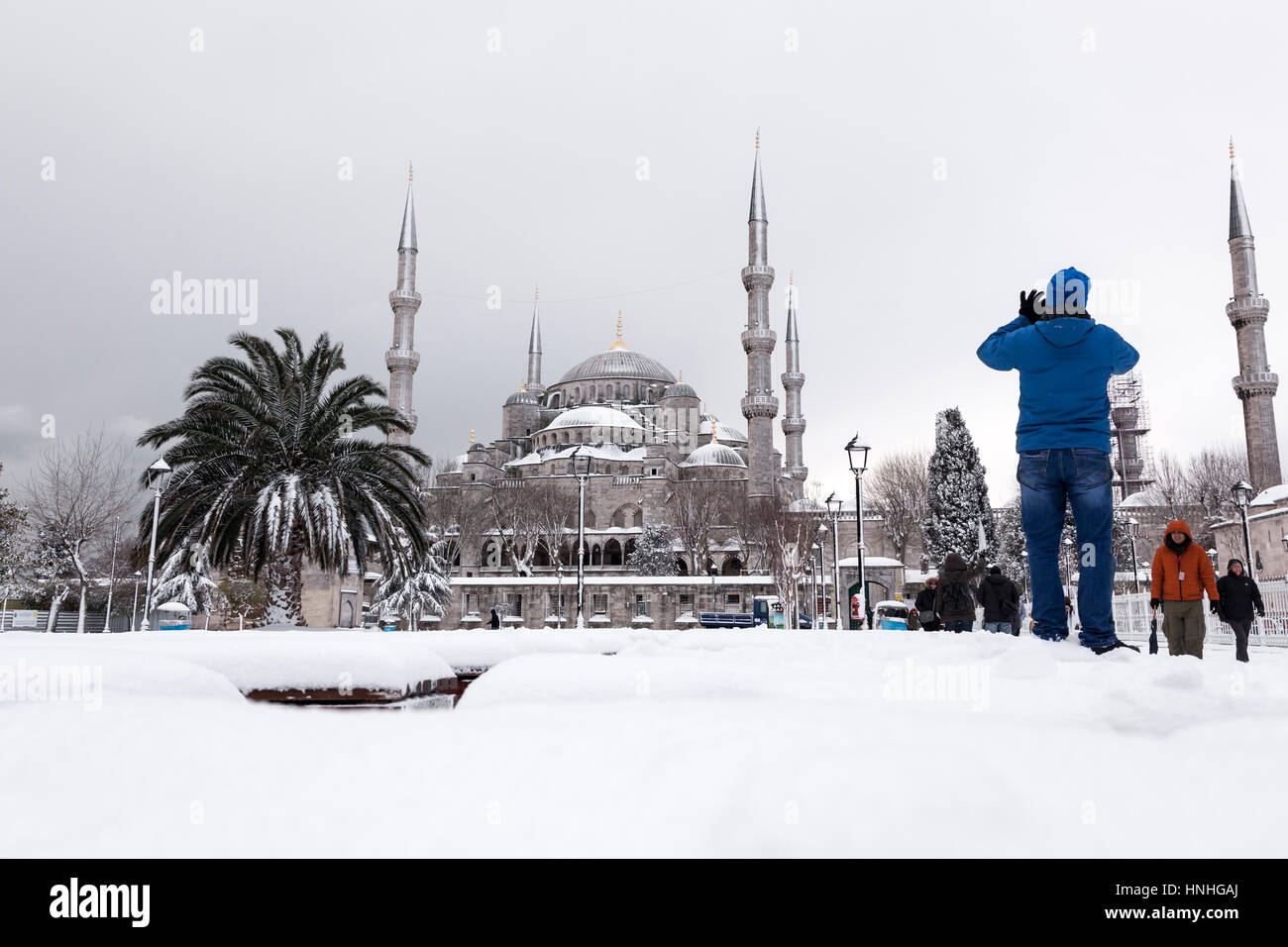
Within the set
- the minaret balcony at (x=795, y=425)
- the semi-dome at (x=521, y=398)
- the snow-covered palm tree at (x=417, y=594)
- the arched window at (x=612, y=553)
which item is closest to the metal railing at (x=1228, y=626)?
the snow-covered palm tree at (x=417, y=594)

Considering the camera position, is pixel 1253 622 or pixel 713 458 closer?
pixel 1253 622

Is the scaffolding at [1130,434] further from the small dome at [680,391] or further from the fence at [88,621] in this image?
the fence at [88,621]

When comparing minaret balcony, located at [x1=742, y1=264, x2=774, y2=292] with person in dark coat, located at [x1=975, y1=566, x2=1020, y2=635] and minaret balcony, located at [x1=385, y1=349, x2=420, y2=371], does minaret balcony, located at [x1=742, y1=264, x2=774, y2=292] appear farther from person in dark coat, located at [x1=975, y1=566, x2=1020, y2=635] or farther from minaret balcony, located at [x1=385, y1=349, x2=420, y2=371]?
person in dark coat, located at [x1=975, y1=566, x2=1020, y2=635]

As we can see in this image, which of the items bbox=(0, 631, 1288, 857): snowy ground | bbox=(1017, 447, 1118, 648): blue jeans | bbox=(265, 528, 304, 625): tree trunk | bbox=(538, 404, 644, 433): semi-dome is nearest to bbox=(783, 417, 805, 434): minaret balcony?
bbox=(538, 404, 644, 433): semi-dome

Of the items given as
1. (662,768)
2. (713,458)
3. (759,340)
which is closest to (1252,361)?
(759,340)

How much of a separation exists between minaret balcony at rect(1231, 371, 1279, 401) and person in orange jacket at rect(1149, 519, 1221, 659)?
33353 millimetres

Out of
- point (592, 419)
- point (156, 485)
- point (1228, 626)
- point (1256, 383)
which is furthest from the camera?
point (592, 419)

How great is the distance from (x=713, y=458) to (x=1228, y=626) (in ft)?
127

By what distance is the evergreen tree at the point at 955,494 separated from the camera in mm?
30486

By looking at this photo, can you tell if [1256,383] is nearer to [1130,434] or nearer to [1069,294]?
[1130,434]

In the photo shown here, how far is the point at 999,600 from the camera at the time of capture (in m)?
9.00

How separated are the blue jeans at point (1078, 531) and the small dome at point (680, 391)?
60.4 metres

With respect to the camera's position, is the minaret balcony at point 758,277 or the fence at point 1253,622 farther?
the minaret balcony at point 758,277
